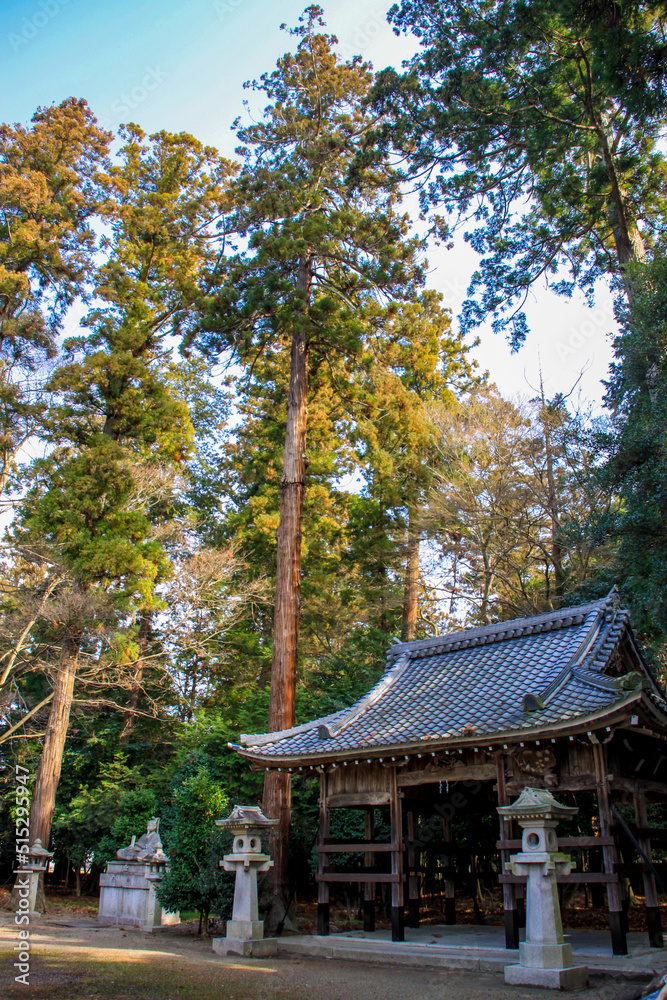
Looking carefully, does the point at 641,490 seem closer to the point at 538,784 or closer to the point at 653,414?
the point at 653,414

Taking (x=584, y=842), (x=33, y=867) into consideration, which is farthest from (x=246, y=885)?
(x=33, y=867)

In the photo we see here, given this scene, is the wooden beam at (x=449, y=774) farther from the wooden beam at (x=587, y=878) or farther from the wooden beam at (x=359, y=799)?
the wooden beam at (x=587, y=878)

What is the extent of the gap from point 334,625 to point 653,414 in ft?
45.9

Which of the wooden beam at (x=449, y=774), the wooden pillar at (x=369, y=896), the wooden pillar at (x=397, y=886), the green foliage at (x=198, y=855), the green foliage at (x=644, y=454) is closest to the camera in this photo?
the wooden beam at (x=449, y=774)

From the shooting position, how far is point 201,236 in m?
16.5

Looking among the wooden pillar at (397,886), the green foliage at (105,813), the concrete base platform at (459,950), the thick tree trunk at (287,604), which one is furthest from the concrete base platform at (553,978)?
the green foliage at (105,813)

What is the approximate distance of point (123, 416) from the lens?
51.3 ft

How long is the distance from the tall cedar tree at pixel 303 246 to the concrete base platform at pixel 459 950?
465 centimetres

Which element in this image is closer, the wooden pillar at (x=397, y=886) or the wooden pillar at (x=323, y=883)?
the wooden pillar at (x=397, y=886)

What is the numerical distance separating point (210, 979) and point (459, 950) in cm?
311

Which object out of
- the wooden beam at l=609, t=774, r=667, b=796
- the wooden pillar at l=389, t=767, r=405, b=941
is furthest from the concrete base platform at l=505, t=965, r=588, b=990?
the wooden pillar at l=389, t=767, r=405, b=941

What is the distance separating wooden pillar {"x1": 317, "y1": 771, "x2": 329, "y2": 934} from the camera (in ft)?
32.7

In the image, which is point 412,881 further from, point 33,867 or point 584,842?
point 33,867

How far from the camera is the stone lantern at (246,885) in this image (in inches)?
363
